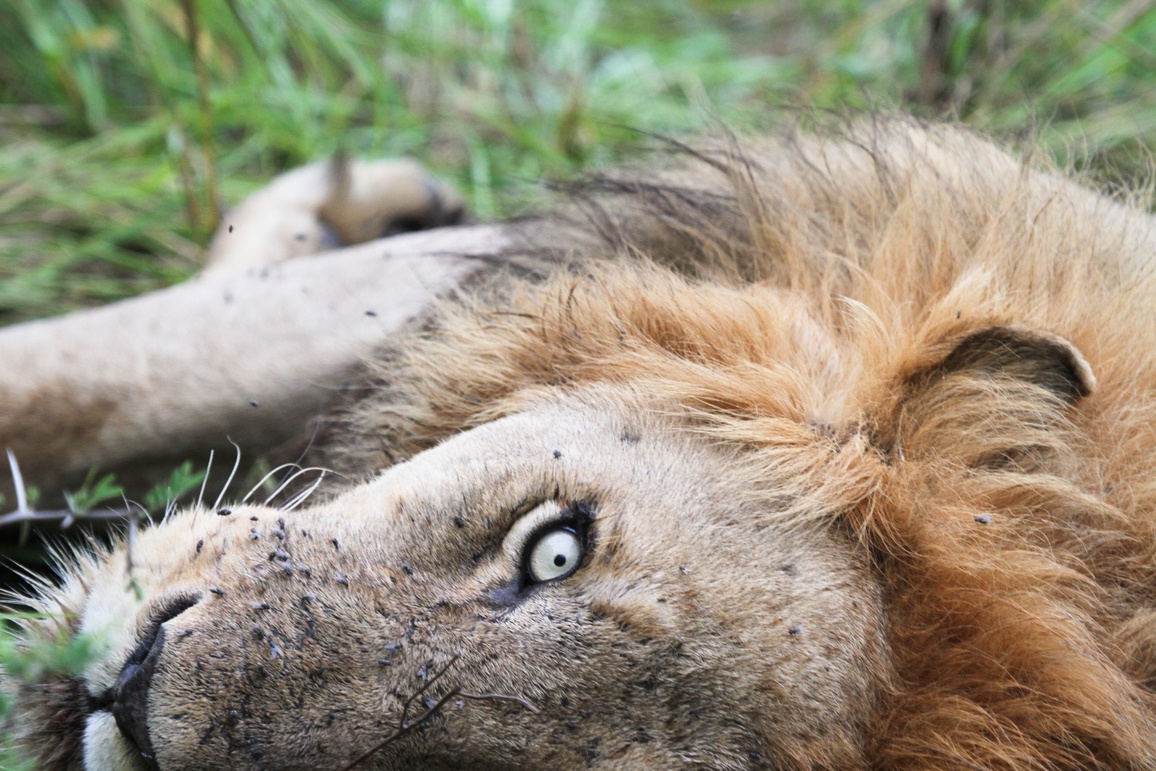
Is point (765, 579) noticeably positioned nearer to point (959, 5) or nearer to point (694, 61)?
point (959, 5)

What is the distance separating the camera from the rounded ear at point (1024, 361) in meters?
1.59

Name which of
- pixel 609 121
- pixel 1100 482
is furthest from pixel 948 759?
pixel 609 121

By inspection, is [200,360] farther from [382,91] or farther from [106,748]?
[382,91]

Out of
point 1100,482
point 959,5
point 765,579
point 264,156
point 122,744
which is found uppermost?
point 264,156

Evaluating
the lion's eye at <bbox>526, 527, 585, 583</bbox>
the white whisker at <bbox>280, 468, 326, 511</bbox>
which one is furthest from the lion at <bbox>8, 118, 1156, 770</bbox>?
the white whisker at <bbox>280, 468, 326, 511</bbox>

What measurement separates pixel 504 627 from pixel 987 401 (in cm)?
75

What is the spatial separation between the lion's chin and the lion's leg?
2.80 feet

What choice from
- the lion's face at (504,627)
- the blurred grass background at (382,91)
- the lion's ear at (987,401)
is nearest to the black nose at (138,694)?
the lion's face at (504,627)

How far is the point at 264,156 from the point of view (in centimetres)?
364

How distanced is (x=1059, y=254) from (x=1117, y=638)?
2.15 feet

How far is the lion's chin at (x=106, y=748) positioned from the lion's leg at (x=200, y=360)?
2.80 ft

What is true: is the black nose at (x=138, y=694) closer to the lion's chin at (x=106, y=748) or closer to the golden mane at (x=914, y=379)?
the lion's chin at (x=106, y=748)

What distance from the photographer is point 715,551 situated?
1470mm

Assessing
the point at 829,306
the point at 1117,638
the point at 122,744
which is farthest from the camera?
the point at 829,306
